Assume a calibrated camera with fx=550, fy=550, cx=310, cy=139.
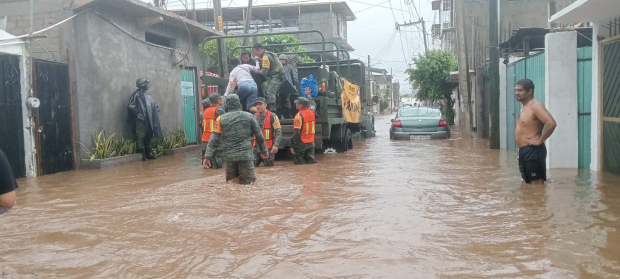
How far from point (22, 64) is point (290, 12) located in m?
28.2

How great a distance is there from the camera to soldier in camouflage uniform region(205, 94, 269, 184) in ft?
23.1

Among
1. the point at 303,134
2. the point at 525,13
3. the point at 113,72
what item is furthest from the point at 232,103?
the point at 525,13

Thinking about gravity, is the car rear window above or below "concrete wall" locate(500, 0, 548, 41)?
below

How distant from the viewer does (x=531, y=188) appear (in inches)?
273

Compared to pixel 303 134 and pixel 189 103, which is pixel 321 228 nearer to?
pixel 303 134

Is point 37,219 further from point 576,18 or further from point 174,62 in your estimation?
point 174,62

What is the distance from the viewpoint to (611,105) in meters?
7.70

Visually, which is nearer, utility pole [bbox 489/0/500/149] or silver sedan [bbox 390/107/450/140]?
utility pole [bbox 489/0/500/149]

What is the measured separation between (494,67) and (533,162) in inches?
272

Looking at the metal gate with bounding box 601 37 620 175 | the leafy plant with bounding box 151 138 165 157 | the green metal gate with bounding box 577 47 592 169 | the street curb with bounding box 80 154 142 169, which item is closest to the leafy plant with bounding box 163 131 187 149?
the leafy plant with bounding box 151 138 165 157

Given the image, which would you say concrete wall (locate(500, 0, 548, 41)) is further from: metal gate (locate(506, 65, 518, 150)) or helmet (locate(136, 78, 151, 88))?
helmet (locate(136, 78, 151, 88))

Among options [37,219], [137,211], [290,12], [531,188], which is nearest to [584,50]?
[531,188]

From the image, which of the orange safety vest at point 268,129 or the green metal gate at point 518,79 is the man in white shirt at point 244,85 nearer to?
the orange safety vest at point 268,129

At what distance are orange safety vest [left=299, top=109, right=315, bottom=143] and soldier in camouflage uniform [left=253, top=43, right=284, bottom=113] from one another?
107 cm
